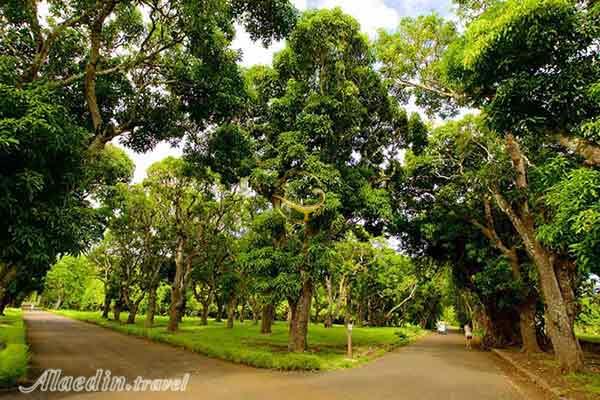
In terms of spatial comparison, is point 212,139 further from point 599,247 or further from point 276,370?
point 599,247

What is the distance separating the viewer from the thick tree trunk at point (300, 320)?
1411 centimetres

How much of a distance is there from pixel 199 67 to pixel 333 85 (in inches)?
234

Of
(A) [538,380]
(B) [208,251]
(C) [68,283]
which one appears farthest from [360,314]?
(C) [68,283]

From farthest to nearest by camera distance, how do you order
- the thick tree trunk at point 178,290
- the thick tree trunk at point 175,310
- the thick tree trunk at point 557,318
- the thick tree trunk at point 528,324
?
1. the thick tree trunk at point 178,290
2. the thick tree trunk at point 175,310
3. the thick tree trunk at point 528,324
4. the thick tree trunk at point 557,318

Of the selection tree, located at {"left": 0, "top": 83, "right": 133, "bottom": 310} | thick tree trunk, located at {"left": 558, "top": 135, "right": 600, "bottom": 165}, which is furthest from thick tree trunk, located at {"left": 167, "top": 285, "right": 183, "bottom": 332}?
thick tree trunk, located at {"left": 558, "top": 135, "right": 600, "bottom": 165}

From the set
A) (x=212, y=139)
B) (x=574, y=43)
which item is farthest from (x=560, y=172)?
(x=212, y=139)

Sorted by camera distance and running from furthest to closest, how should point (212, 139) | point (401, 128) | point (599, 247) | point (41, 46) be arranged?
1. point (401, 128)
2. point (212, 139)
3. point (41, 46)
4. point (599, 247)

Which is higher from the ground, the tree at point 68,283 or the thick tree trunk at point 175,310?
the tree at point 68,283

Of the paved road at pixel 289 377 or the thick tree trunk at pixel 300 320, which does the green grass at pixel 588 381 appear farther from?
the thick tree trunk at pixel 300 320

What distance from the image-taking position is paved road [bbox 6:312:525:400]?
8086mm

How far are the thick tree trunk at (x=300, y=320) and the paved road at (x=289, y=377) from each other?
8.71ft

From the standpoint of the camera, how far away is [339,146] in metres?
15.8

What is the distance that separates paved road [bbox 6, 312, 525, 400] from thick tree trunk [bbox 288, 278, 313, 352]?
265cm

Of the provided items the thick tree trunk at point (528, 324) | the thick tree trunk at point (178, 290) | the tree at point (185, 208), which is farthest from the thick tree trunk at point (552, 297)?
the thick tree trunk at point (178, 290)
